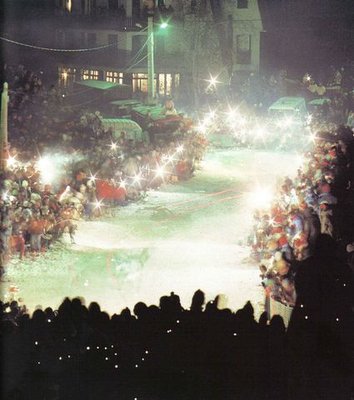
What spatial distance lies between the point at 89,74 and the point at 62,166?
1104 inches

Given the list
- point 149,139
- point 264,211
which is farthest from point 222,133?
point 264,211

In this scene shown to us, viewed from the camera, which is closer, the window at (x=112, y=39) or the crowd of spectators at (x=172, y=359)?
the crowd of spectators at (x=172, y=359)

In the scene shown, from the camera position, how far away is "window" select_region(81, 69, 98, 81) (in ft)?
150

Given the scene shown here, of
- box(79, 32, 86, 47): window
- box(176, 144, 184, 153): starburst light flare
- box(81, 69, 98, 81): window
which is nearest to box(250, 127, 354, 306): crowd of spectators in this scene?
box(176, 144, 184, 153): starburst light flare

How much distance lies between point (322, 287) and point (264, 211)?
720 centimetres

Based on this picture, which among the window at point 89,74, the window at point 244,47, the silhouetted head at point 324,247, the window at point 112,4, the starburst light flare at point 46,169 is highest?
the window at point 112,4

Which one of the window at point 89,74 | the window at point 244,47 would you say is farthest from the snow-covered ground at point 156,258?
the window at point 89,74

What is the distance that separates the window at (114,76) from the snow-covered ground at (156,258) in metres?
23.7

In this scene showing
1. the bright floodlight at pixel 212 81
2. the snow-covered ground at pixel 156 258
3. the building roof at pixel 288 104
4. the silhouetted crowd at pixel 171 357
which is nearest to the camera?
the silhouetted crowd at pixel 171 357

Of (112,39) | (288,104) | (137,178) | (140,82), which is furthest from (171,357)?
(112,39)

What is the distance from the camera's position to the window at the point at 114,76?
4453 centimetres

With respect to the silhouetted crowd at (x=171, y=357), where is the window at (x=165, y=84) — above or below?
above

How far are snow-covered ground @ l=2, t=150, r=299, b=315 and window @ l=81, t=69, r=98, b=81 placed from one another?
25.3 meters

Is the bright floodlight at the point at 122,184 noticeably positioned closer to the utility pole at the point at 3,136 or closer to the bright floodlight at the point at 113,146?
the bright floodlight at the point at 113,146
